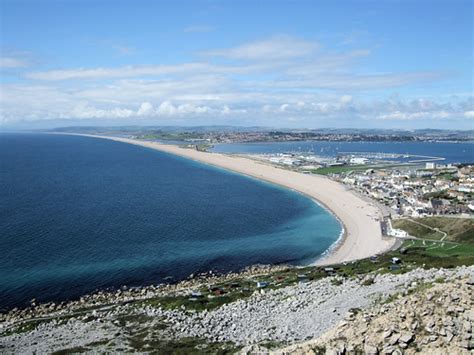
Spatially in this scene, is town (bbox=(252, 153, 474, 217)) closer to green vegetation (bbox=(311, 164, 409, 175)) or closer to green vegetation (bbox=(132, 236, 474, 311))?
green vegetation (bbox=(311, 164, 409, 175))

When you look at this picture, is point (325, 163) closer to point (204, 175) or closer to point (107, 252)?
point (204, 175)

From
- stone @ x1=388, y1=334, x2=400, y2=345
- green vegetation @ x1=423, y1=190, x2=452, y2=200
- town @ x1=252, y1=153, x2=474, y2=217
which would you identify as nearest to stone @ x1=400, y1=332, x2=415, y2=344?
stone @ x1=388, y1=334, x2=400, y2=345

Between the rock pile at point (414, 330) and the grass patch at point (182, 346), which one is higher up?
the rock pile at point (414, 330)

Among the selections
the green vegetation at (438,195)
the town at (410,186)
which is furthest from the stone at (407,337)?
the green vegetation at (438,195)

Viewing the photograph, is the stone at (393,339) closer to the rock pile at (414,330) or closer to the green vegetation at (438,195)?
the rock pile at (414,330)

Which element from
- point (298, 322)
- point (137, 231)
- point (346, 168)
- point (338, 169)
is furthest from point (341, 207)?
point (346, 168)

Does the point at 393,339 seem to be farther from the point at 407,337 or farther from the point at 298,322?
the point at 298,322
